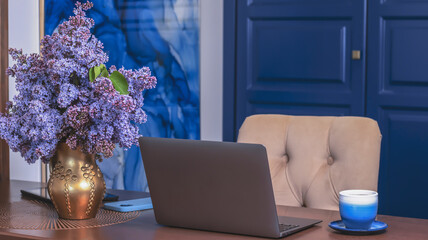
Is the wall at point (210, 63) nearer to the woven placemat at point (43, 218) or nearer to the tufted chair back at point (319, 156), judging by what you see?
the tufted chair back at point (319, 156)

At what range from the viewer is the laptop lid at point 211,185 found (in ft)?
4.30

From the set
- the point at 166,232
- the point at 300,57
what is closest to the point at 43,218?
the point at 166,232

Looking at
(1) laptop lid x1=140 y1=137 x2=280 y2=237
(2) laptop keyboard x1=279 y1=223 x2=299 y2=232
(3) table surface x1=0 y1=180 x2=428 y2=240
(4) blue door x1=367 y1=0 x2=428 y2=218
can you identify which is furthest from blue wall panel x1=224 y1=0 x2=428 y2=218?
(1) laptop lid x1=140 y1=137 x2=280 y2=237

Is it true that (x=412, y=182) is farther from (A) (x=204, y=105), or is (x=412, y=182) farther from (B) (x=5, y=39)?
(B) (x=5, y=39)

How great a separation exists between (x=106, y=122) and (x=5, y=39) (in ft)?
5.81

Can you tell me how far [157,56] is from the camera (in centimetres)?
352

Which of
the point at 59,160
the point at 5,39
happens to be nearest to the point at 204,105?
the point at 5,39

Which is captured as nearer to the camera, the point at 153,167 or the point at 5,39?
the point at 153,167

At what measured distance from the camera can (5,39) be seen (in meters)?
3.12

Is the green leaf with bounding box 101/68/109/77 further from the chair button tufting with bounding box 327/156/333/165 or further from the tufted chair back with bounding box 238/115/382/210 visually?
the chair button tufting with bounding box 327/156/333/165

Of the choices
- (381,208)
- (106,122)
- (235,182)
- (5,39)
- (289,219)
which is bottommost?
(381,208)

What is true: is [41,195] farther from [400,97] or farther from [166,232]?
[400,97]

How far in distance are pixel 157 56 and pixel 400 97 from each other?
1.32 metres

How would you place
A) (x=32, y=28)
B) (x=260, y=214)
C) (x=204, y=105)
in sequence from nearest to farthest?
(x=260, y=214) < (x=204, y=105) < (x=32, y=28)
